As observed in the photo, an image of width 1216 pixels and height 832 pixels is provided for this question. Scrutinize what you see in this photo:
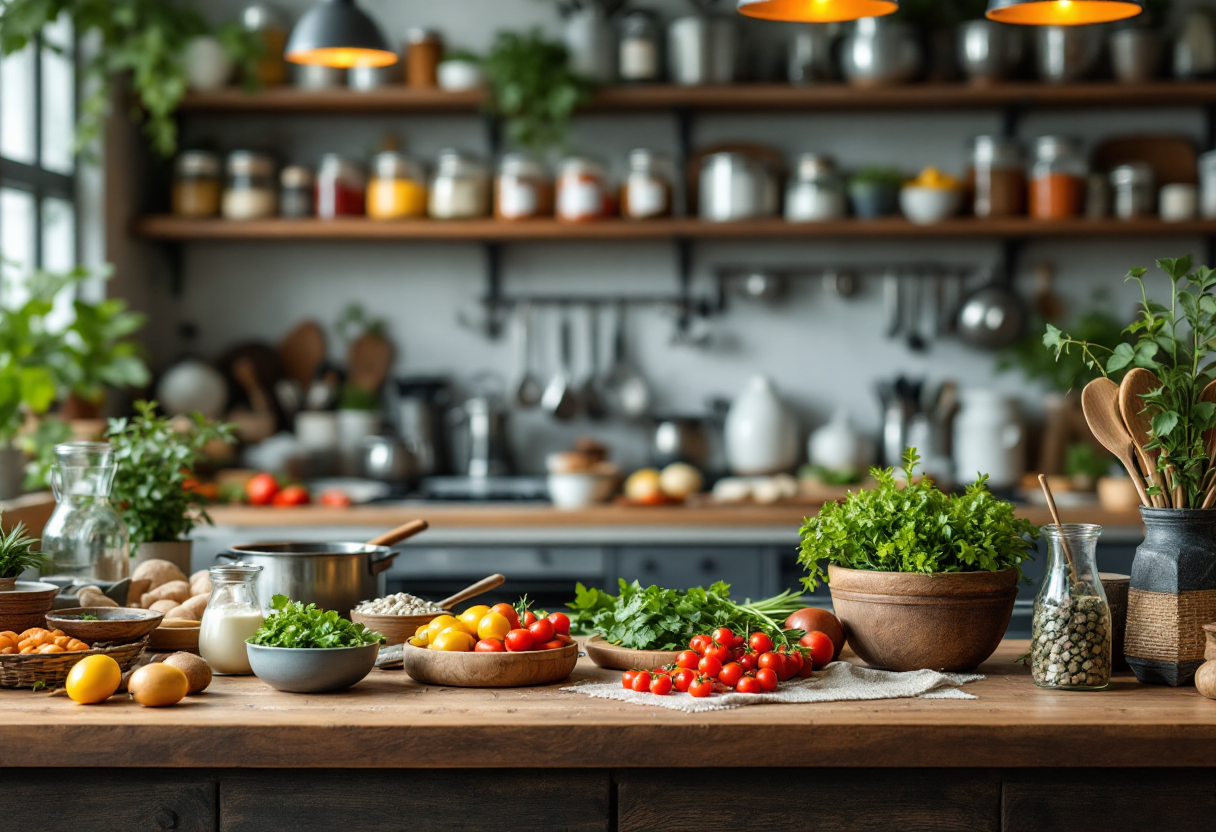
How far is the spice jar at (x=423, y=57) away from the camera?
4.52m

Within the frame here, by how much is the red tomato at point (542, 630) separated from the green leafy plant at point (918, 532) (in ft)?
1.25

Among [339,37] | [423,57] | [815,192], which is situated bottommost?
[815,192]

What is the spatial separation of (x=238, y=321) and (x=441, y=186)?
3.41ft

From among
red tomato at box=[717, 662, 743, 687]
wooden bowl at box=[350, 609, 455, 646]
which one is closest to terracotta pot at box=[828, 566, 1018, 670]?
red tomato at box=[717, 662, 743, 687]

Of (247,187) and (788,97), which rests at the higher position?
(788,97)

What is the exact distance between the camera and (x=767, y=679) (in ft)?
5.50

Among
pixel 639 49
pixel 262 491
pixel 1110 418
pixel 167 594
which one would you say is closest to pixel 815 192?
pixel 639 49

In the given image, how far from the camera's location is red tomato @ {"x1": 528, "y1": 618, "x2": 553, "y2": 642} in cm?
176

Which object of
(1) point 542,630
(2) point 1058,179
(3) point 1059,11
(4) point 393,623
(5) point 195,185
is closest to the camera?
(1) point 542,630

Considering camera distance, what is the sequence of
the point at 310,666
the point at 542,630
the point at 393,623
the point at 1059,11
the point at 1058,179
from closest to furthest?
the point at 310,666 → the point at 542,630 → the point at 393,623 → the point at 1059,11 → the point at 1058,179

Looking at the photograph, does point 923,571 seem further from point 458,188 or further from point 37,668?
point 458,188

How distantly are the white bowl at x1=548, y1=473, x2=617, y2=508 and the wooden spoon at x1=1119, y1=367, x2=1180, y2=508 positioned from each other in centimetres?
242

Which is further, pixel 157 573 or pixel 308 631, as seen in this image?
pixel 157 573

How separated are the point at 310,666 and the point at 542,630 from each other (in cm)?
32
